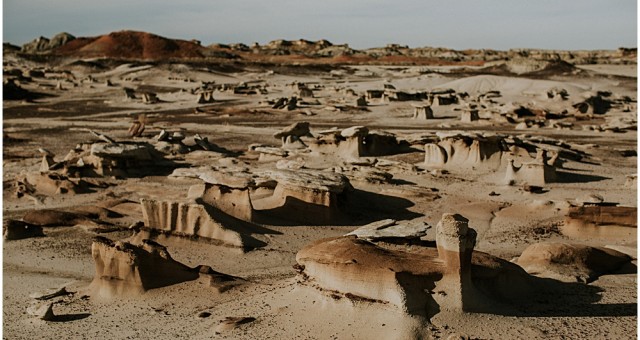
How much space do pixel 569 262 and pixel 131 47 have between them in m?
79.8

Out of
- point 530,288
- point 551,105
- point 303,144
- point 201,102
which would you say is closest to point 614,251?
point 530,288

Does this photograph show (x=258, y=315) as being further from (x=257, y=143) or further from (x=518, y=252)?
(x=257, y=143)

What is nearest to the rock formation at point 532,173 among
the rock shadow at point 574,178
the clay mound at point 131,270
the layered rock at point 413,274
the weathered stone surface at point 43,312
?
the rock shadow at point 574,178

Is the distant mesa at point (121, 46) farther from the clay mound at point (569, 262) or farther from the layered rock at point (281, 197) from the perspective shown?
the clay mound at point (569, 262)

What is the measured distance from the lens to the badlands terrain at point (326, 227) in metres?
8.02

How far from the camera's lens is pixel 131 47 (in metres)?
84.3

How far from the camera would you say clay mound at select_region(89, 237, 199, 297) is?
9.64 metres

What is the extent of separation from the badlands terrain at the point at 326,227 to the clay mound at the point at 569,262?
34mm

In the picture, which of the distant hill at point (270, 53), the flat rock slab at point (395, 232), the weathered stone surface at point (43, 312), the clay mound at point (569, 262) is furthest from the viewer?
the distant hill at point (270, 53)

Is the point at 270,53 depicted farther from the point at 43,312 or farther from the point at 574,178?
the point at 43,312

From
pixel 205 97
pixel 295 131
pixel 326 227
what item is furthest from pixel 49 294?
pixel 205 97

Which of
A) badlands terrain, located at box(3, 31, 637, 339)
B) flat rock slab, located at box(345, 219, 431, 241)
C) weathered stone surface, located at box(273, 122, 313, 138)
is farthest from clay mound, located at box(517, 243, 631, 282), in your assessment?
weathered stone surface, located at box(273, 122, 313, 138)

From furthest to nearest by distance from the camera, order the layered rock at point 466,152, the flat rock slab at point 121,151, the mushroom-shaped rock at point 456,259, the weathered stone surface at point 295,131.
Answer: the weathered stone surface at point 295,131 → the layered rock at point 466,152 → the flat rock slab at point 121,151 → the mushroom-shaped rock at point 456,259

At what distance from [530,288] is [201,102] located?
1329 inches
